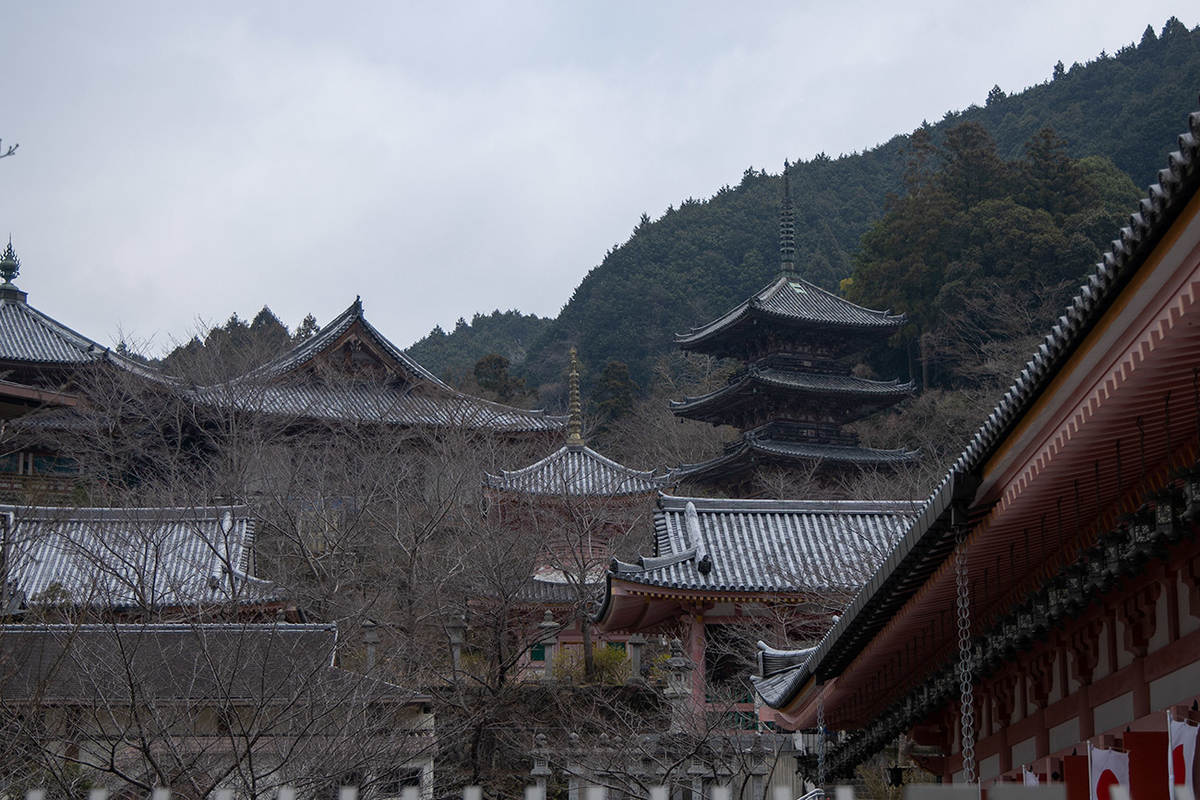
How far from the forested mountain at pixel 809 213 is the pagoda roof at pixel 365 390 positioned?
15.1 meters

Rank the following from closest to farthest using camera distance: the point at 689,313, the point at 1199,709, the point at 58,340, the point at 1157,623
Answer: the point at 1199,709, the point at 1157,623, the point at 58,340, the point at 689,313

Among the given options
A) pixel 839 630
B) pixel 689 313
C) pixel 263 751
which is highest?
pixel 689 313

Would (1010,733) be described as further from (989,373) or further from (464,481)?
(989,373)

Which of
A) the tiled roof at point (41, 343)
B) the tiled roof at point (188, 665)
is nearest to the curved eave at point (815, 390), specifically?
the tiled roof at point (41, 343)

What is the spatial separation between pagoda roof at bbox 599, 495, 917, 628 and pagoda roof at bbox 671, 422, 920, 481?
32.4ft

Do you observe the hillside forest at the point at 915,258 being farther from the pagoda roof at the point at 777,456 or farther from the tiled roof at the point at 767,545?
the tiled roof at the point at 767,545

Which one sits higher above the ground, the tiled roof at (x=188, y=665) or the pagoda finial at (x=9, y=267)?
the pagoda finial at (x=9, y=267)

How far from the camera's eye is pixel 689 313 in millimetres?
57656

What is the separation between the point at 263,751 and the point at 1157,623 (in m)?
8.50

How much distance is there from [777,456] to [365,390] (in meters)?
11.3

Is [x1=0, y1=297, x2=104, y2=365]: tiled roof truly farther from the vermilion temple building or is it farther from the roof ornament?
the vermilion temple building

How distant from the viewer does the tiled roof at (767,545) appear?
63.7 feet

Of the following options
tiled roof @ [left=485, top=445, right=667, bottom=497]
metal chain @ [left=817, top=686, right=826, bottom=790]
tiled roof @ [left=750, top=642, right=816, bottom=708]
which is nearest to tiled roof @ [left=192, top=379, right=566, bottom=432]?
tiled roof @ [left=485, top=445, right=667, bottom=497]

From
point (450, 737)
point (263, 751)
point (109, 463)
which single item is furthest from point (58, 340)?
point (263, 751)
